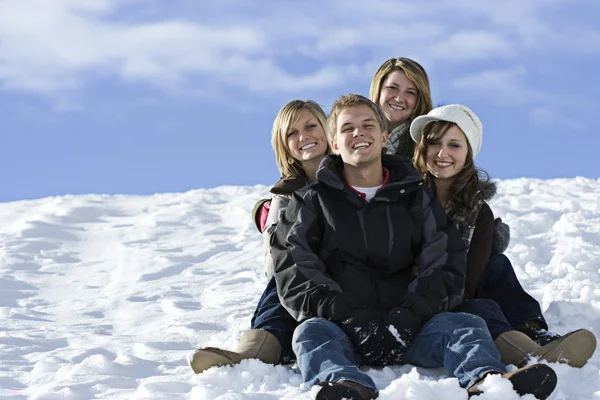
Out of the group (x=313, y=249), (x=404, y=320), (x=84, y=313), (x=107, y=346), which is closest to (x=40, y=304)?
(x=84, y=313)

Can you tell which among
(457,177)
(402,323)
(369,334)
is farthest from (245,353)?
(457,177)

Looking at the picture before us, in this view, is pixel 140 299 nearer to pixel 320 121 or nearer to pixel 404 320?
pixel 320 121

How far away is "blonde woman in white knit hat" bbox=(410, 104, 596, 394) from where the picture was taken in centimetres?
400

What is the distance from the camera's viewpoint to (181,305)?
6.01 meters

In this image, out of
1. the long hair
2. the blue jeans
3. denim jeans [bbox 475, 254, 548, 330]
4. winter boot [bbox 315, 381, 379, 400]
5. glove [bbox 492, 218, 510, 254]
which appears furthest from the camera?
glove [bbox 492, 218, 510, 254]

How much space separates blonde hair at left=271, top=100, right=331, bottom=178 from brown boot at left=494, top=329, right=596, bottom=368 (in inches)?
62.8

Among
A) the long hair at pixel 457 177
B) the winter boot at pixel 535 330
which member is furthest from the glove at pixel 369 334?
the long hair at pixel 457 177

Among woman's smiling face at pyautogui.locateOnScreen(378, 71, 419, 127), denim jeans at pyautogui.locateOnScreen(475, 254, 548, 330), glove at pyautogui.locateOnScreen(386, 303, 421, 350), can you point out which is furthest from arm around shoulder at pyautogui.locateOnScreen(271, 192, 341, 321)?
woman's smiling face at pyautogui.locateOnScreen(378, 71, 419, 127)

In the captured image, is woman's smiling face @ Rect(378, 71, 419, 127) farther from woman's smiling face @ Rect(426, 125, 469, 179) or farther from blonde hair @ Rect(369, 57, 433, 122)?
woman's smiling face @ Rect(426, 125, 469, 179)

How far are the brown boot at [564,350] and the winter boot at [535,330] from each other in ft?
1.19

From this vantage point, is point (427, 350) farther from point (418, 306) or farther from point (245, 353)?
point (245, 353)

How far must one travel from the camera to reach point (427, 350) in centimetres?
350

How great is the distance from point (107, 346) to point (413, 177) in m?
2.23

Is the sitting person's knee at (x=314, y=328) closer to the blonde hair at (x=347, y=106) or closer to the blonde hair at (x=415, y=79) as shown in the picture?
the blonde hair at (x=347, y=106)
